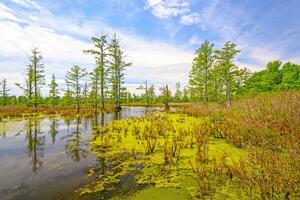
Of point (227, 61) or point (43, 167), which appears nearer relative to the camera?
point (43, 167)

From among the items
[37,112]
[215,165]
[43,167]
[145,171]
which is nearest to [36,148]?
[43,167]

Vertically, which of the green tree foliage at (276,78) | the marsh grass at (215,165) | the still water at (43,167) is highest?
the green tree foliage at (276,78)

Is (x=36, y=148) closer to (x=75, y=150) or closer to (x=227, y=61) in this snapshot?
(x=75, y=150)

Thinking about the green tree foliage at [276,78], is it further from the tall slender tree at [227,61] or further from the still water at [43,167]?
the still water at [43,167]

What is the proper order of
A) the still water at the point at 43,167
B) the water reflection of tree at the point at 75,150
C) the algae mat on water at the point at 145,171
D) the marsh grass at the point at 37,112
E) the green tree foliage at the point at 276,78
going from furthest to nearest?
the green tree foliage at the point at 276,78 → the marsh grass at the point at 37,112 → the water reflection of tree at the point at 75,150 → the still water at the point at 43,167 → the algae mat on water at the point at 145,171

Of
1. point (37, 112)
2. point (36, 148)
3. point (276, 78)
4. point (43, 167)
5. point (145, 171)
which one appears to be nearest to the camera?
point (145, 171)

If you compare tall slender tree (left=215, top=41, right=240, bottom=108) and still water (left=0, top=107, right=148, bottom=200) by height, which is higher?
tall slender tree (left=215, top=41, right=240, bottom=108)

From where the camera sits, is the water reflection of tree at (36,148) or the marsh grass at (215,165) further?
the water reflection of tree at (36,148)

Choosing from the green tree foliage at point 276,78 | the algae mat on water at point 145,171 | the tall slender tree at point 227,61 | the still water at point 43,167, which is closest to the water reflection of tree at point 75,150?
the still water at point 43,167

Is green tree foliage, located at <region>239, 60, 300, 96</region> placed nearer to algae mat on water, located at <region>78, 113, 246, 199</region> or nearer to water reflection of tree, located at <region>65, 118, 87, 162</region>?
algae mat on water, located at <region>78, 113, 246, 199</region>

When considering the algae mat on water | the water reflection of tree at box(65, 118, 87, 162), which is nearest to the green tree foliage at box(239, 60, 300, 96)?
the algae mat on water

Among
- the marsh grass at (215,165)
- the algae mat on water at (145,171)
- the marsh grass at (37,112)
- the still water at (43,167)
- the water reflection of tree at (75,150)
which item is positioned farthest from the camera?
the marsh grass at (37,112)

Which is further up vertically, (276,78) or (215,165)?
(276,78)

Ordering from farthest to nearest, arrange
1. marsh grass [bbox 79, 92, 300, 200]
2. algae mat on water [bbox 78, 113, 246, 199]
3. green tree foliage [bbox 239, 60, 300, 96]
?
green tree foliage [bbox 239, 60, 300, 96] < algae mat on water [bbox 78, 113, 246, 199] < marsh grass [bbox 79, 92, 300, 200]
